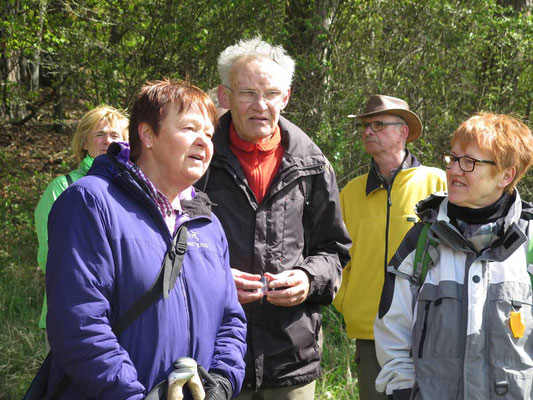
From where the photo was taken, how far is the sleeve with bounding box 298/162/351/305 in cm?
362

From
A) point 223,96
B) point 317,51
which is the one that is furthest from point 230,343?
point 317,51

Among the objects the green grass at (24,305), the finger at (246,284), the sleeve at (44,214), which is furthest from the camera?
the green grass at (24,305)

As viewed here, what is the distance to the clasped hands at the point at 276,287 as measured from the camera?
3316 mm

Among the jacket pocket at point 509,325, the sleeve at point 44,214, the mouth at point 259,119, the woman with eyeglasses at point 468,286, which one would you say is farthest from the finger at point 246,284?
the sleeve at point 44,214

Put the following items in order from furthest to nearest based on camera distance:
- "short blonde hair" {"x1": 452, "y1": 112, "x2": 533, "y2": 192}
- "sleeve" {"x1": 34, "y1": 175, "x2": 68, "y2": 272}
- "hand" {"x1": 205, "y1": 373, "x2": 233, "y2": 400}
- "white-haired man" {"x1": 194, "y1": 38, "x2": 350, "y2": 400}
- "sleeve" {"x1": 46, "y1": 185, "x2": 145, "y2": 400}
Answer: "sleeve" {"x1": 34, "y1": 175, "x2": 68, "y2": 272} → "white-haired man" {"x1": 194, "y1": 38, "x2": 350, "y2": 400} → "short blonde hair" {"x1": 452, "y1": 112, "x2": 533, "y2": 192} → "hand" {"x1": 205, "y1": 373, "x2": 233, "y2": 400} → "sleeve" {"x1": 46, "y1": 185, "x2": 145, "y2": 400}

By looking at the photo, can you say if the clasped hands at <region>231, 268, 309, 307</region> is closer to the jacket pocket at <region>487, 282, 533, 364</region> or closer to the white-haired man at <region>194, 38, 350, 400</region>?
the white-haired man at <region>194, 38, 350, 400</region>

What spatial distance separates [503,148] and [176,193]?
4.65 ft

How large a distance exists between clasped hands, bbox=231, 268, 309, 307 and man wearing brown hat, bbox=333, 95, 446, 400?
1095 millimetres

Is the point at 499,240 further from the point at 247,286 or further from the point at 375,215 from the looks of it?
the point at 375,215

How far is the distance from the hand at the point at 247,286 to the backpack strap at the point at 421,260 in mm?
755

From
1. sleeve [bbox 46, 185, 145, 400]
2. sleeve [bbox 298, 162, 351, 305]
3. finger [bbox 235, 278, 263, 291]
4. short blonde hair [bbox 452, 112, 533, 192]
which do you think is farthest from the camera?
sleeve [bbox 298, 162, 351, 305]

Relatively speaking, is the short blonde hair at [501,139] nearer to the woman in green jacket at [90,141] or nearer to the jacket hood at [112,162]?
the jacket hood at [112,162]

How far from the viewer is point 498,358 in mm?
2758

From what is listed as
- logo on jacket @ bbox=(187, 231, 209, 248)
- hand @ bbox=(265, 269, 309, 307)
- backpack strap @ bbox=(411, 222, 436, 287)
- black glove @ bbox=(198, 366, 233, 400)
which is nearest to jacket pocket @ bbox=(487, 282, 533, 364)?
backpack strap @ bbox=(411, 222, 436, 287)
